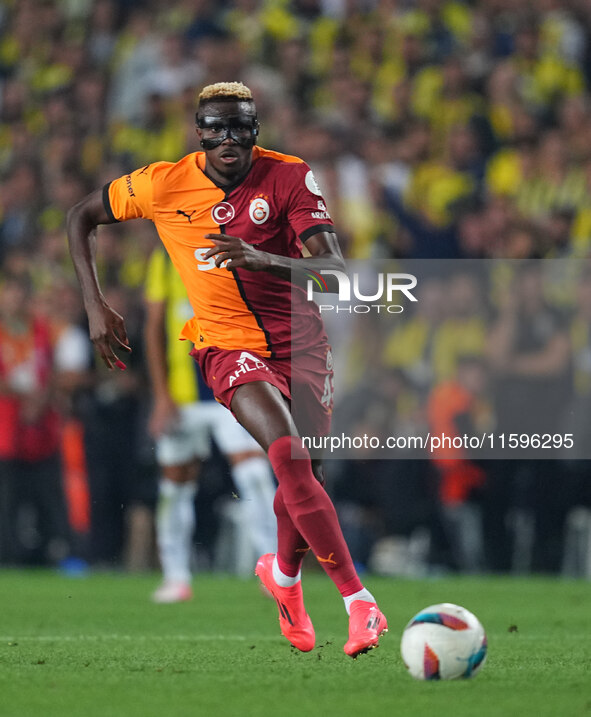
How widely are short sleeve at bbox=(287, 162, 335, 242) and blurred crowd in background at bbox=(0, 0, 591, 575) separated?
172 inches

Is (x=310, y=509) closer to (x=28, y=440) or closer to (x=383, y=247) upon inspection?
(x=383, y=247)

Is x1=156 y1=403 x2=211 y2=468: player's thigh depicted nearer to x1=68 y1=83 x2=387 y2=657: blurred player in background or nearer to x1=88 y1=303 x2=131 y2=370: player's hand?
x1=68 y1=83 x2=387 y2=657: blurred player in background

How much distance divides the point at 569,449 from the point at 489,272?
1.61 meters

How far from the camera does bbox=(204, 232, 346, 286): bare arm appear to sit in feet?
17.1

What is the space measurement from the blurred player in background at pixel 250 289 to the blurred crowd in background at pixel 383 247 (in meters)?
4.00

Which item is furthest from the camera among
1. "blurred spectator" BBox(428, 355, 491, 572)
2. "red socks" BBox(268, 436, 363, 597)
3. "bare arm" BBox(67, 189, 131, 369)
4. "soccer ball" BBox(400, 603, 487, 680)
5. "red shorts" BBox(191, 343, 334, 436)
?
"blurred spectator" BBox(428, 355, 491, 572)

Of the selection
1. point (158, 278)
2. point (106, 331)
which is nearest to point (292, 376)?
point (106, 331)

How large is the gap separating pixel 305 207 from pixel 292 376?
76 cm

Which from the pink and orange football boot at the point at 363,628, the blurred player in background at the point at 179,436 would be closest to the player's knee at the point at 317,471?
the pink and orange football boot at the point at 363,628

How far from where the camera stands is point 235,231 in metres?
5.84

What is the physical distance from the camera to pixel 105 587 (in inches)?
397

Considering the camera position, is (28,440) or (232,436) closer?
(232,436)

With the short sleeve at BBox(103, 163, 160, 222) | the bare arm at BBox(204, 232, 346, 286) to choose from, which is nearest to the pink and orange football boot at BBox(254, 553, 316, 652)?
the bare arm at BBox(204, 232, 346, 286)

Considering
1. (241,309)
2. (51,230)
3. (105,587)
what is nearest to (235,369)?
(241,309)
